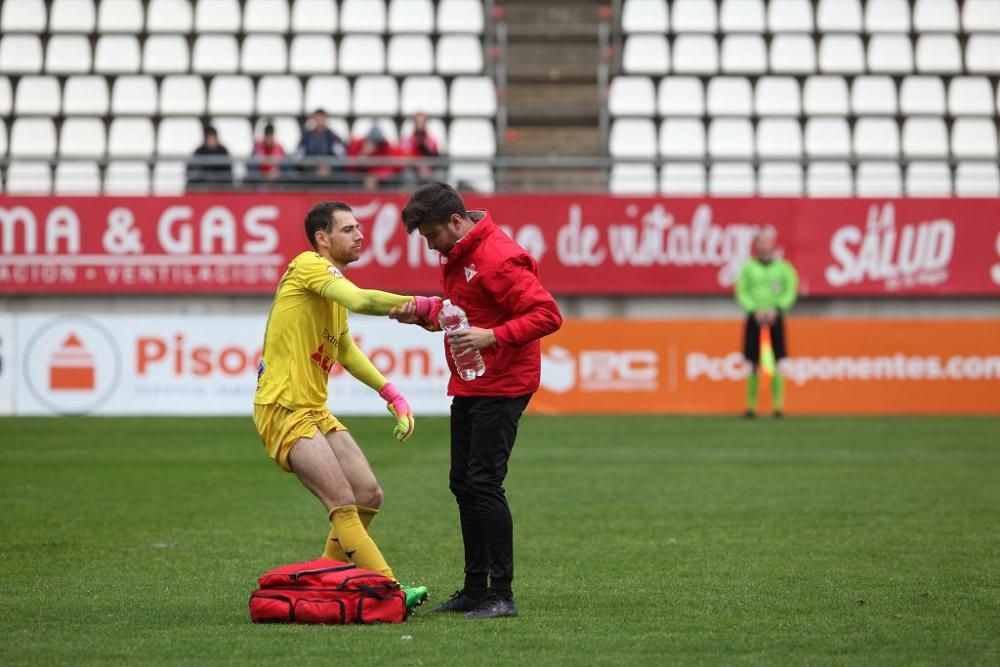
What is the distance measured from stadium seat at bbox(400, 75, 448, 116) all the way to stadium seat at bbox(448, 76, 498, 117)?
6.3 inches

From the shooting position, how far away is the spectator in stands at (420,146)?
916 inches

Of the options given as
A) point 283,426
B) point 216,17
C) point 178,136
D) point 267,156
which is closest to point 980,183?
point 267,156

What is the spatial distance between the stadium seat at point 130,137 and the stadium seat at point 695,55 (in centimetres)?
910

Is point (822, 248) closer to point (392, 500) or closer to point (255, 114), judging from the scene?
point (255, 114)

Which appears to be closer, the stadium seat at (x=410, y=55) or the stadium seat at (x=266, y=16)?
the stadium seat at (x=410, y=55)

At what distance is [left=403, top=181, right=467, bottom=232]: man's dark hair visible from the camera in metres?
6.61

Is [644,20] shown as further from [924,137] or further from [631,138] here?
[924,137]

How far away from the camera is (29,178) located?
24.2 metres

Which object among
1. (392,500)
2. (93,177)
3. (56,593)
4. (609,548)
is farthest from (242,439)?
(56,593)

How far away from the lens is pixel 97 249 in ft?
74.4

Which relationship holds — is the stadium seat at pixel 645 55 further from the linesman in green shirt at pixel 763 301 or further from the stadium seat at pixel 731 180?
the linesman in green shirt at pixel 763 301

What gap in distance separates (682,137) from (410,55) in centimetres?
503

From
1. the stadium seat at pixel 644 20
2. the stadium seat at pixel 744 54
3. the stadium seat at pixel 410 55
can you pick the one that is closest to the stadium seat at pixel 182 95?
the stadium seat at pixel 410 55

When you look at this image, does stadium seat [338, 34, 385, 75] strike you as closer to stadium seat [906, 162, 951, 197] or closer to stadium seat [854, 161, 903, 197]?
stadium seat [854, 161, 903, 197]
